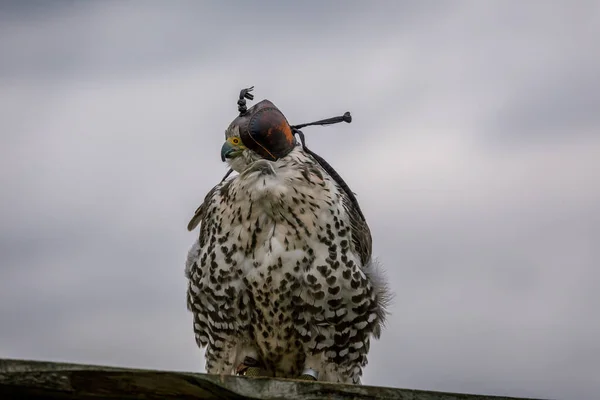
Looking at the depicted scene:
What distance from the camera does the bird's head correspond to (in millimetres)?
6387

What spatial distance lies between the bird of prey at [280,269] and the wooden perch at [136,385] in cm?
225

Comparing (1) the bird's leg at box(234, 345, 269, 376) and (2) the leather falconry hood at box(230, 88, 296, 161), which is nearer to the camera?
(2) the leather falconry hood at box(230, 88, 296, 161)

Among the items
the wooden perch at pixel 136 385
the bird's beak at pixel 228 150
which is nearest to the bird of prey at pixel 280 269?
the bird's beak at pixel 228 150

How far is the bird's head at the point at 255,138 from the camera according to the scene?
6387 millimetres

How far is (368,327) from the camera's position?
662 centimetres

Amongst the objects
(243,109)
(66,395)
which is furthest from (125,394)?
(243,109)

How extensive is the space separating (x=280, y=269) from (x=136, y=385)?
2.66m

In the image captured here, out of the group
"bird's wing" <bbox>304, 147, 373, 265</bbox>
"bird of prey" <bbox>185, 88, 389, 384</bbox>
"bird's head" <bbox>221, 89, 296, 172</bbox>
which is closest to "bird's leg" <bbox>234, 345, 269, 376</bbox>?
"bird of prey" <bbox>185, 88, 389, 384</bbox>

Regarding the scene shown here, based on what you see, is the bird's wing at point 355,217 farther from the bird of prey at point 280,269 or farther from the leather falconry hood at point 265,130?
the leather falconry hood at point 265,130

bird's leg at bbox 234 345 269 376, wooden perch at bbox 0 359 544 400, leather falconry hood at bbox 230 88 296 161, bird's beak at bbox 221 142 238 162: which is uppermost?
leather falconry hood at bbox 230 88 296 161

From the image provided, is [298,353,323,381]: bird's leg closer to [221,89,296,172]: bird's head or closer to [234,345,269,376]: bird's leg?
[234,345,269,376]: bird's leg

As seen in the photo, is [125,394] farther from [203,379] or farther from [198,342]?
[198,342]

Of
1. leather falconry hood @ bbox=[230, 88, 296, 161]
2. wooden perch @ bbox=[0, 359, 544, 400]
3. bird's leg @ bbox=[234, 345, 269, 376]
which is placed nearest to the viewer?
wooden perch @ bbox=[0, 359, 544, 400]

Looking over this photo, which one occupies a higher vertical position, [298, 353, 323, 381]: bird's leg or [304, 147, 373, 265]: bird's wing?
[304, 147, 373, 265]: bird's wing
